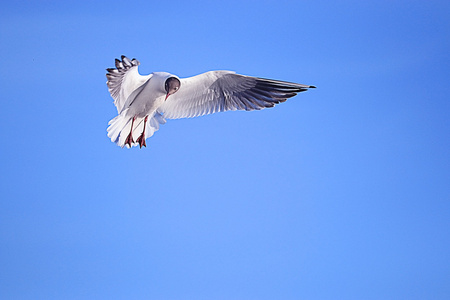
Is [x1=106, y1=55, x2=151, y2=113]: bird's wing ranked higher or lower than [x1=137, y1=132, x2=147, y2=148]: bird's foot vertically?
higher

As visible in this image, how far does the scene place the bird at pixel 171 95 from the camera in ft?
14.8

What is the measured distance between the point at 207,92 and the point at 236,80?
281mm

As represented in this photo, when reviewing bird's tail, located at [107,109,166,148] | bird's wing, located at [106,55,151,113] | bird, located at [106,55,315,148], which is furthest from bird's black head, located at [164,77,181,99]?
bird's tail, located at [107,109,166,148]

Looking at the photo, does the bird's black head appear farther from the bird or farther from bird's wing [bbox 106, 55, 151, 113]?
bird's wing [bbox 106, 55, 151, 113]

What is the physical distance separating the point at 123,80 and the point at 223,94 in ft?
2.75

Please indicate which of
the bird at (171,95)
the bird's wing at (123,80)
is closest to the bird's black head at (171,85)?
the bird at (171,95)

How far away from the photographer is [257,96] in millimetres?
4598

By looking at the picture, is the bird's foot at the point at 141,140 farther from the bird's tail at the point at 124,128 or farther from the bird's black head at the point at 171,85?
the bird's black head at the point at 171,85

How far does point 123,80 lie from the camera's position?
4.57m

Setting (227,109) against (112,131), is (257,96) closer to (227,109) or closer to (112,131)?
(227,109)

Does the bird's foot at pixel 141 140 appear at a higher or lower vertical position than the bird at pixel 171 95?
lower

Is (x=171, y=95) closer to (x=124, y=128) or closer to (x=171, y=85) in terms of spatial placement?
(x=171, y=85)

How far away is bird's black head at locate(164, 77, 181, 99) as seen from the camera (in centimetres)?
Result: 445

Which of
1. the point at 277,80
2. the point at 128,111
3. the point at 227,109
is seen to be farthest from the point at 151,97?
the point at 277,80
